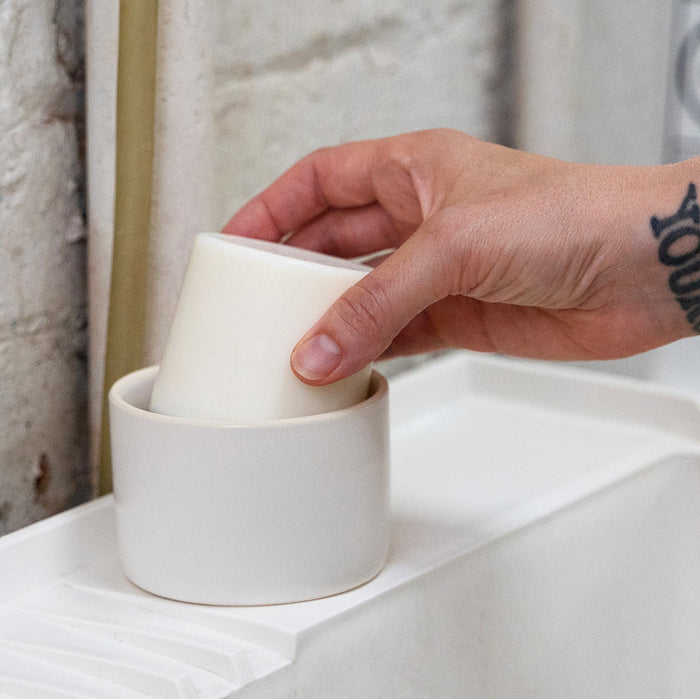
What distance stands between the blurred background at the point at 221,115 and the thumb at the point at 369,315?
0.64ft

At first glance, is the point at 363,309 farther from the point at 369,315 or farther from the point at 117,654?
the point at 117,654


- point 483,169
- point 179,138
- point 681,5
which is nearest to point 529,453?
point 483,169

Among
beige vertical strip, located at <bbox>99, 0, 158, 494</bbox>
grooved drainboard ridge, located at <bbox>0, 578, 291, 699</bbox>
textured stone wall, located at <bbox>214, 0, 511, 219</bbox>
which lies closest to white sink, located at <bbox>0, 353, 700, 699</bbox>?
grooved drainboard ridge, located at <bbox>0, 578, 291, 699</bbox>

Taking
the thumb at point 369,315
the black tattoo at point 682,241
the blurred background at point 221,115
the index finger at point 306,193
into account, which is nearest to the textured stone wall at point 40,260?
the blurred background at point 221,115

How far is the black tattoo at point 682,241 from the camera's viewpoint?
0.60 meters

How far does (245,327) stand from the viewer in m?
0.51

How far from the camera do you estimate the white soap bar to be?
1.67ft

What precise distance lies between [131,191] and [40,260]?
0.29 feet

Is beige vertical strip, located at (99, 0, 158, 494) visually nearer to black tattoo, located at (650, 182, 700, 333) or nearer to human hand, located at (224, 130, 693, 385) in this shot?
human hand, located at (224, 130, 693, 385)

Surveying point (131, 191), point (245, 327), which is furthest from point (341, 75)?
point (245, 327)

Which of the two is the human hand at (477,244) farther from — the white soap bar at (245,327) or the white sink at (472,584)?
the white sink at (472,584)

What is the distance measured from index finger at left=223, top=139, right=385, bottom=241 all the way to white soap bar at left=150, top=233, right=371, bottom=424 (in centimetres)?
20

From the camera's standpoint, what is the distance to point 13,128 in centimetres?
62

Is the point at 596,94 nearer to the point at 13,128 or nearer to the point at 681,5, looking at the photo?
the point at 681,5
